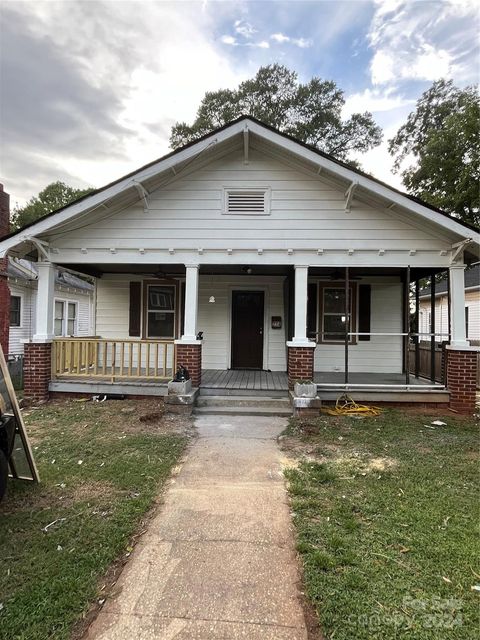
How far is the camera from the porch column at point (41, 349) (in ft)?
23.2

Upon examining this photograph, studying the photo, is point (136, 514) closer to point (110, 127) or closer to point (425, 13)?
point (425, 13)

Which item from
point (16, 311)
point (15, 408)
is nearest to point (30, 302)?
point (16, 311)

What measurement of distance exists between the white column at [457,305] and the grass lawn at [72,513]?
5.32 metres

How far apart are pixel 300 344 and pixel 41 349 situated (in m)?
5.14

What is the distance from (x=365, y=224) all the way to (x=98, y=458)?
19.8ft

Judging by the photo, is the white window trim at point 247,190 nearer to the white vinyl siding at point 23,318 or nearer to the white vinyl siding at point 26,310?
the white vinyl siding at point 26,310

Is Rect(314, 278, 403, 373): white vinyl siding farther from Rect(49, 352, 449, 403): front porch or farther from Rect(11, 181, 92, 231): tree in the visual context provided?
Rect(11, 181, 92, 231): tree

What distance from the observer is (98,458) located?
4238 millimetres

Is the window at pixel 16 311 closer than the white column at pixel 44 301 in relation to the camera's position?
No

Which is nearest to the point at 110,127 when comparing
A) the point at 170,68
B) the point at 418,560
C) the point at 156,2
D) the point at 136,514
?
the point at 170,68

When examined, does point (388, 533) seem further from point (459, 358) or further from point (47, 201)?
point (47, 201)

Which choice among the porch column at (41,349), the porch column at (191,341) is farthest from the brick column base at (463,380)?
the porch column at (41,349)

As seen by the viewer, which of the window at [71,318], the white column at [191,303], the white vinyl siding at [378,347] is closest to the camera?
the white column at [191,303]

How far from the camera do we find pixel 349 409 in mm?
6539
